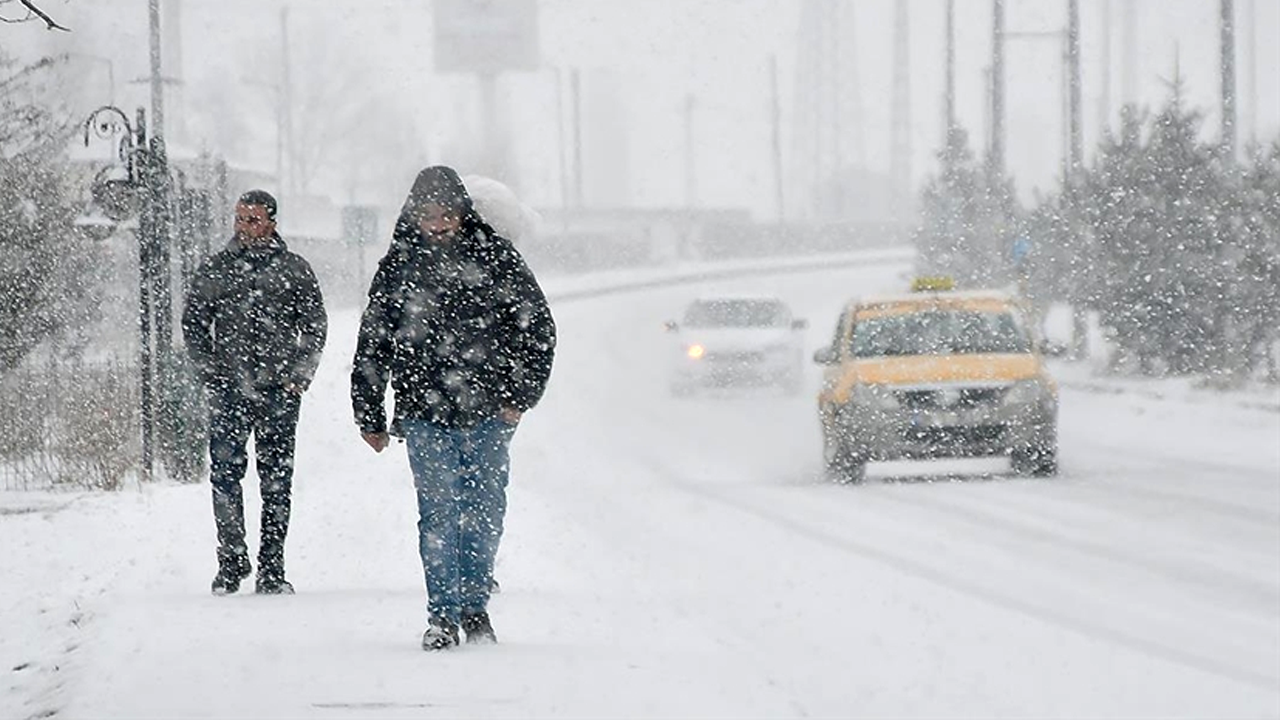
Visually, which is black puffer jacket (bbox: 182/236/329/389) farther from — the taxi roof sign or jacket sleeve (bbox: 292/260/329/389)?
the taxi roof sign

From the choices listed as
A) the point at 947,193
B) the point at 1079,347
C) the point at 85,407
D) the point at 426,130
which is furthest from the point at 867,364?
the point at 426,130

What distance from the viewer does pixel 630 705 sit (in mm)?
7613

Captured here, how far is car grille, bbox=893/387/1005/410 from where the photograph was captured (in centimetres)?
1889

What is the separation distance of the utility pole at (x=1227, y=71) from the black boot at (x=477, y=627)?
25.7m

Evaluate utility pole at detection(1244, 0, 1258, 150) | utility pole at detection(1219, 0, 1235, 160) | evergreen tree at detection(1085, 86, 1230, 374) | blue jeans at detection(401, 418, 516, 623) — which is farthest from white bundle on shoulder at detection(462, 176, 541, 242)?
utility pole at detection(1244, 0, 1258, 150)

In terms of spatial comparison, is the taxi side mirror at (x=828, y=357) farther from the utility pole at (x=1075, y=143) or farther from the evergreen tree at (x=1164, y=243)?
the utility pole at (x=1075, y=143)

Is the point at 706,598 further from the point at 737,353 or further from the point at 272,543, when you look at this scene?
the point at 737,353

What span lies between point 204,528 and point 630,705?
7.36 metres

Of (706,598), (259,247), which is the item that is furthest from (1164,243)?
(259,247)

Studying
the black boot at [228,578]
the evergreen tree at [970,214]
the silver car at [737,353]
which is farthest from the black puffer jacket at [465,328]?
the evergreen tree at [970,214]

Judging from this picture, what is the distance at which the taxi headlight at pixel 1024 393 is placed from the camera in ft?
62.2

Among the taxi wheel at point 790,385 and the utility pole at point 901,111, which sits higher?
the utility pole at point 901,111

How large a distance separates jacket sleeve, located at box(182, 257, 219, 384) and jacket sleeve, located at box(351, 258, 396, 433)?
2.05 metres

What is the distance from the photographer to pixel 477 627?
8844mm
